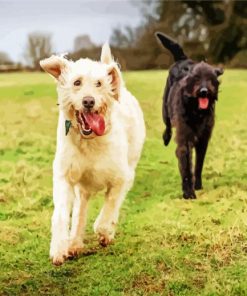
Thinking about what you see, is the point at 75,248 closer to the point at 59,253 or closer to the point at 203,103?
the point at 59,253

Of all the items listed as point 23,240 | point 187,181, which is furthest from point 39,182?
point 23,240

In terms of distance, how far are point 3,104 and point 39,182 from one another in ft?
38.8

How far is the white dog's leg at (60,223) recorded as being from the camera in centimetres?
600

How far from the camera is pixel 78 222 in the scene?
272 inches

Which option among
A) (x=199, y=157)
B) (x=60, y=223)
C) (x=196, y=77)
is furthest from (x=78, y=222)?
(x=199, y=157)

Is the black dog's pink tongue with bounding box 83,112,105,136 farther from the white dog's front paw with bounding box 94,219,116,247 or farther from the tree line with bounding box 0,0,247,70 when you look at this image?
the tree line with bounding box 0,0,247,70

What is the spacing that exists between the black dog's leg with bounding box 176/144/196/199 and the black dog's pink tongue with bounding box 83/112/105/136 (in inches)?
138

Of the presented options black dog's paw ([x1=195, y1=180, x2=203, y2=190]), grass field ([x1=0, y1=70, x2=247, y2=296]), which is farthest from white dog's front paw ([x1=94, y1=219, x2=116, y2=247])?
black dog's paw ([x1=195, y1=180, x2=203, y2=190])

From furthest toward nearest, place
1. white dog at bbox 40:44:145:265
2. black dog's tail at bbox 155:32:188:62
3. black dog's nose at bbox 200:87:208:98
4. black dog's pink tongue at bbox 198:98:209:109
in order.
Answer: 1. black dog's tail at bbox 155:32:188:62
2. black dog's pink tongue at bbox 198:98:209:109
3. black dog's nose at bbox 200:87:208:98
4. white dog at bbox 40:44:145:265

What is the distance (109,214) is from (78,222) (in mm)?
371

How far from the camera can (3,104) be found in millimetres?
22062

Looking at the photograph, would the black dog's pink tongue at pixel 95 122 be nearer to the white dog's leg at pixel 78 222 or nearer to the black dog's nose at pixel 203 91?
the white dog's leg at pixel 78 222

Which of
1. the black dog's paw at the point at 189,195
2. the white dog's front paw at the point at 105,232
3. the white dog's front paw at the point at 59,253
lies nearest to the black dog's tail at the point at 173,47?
the black dog's paw at the point at 189,195

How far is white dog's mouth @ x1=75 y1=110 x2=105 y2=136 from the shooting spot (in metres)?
6.02
